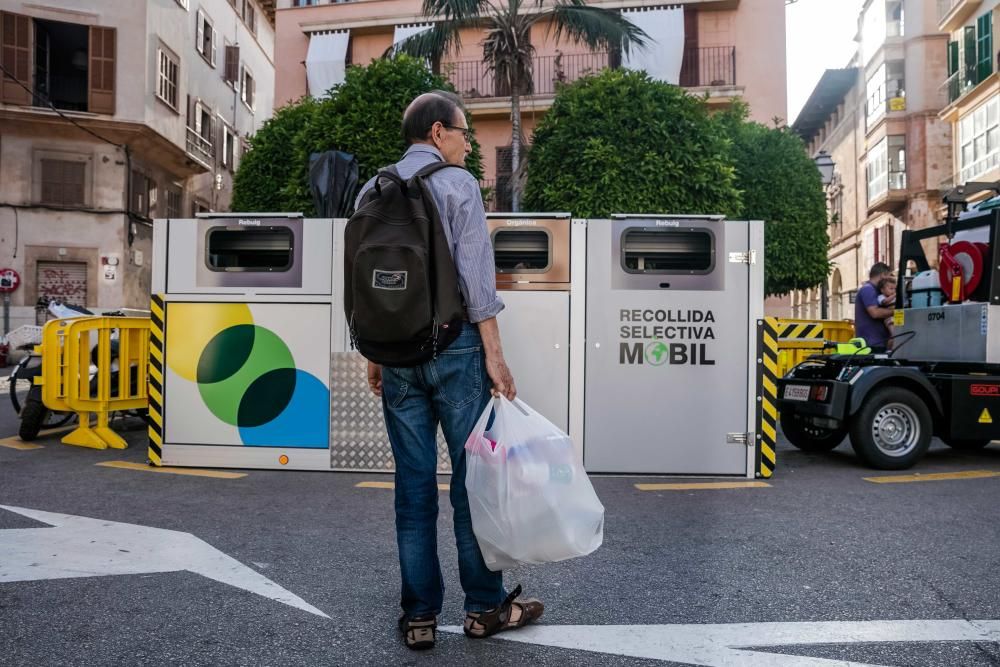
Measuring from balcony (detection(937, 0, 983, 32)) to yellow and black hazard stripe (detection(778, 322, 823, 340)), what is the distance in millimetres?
23628

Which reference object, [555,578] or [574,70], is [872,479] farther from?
[574,70]

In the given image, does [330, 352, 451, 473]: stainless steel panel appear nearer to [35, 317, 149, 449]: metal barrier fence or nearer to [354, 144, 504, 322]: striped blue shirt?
[35, 317, 149, 449]: metal barrier fence

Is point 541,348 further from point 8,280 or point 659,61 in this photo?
point 8,280

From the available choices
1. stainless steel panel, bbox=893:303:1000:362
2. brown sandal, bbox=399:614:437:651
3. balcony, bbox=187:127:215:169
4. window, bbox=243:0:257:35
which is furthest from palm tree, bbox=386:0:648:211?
window, bbox=243:0:257:35

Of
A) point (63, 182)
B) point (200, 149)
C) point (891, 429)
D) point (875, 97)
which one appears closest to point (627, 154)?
point (891, 429)

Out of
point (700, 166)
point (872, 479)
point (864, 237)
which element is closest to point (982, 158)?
point (864, 237)

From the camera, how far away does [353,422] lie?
649 cm

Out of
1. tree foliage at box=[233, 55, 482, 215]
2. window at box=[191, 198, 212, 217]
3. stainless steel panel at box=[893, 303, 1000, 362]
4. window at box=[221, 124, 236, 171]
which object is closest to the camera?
stainless steel panel at box=[893, 303, 1000, 362]

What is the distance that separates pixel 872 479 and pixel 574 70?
23.8 m

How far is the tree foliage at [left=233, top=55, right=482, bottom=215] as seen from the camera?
59.3ft

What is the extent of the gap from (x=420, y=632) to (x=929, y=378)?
232 inches

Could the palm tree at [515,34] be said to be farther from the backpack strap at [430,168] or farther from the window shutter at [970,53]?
the backpack strap at [430,168]

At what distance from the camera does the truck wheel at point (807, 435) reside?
7.91 metres

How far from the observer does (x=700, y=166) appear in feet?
57.0
